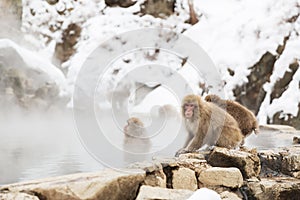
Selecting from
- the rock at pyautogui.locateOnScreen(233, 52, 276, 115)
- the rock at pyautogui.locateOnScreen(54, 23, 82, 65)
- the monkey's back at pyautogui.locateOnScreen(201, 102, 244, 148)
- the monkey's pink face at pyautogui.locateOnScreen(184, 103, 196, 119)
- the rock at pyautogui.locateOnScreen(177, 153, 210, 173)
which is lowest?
the rock at pyautogui.locateOnScreen(177, 153, 210, 173)

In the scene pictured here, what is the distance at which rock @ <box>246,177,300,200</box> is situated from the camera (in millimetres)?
2055

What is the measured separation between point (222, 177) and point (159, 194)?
426 mm

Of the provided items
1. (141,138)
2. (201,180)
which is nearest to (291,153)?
(201,180)

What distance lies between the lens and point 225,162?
222cm

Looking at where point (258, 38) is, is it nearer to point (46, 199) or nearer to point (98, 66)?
point (98, 66)

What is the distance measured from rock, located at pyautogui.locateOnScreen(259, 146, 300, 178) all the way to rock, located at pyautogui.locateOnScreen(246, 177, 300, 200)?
0.19 m

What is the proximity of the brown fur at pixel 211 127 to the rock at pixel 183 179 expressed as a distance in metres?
0.56

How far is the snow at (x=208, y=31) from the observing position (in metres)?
6.81

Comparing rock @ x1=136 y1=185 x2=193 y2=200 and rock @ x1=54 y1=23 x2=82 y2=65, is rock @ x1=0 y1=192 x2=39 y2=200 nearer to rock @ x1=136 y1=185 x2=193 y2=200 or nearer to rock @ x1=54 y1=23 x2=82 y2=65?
rock @ x1=136 y1=185 x2=193 y2=200

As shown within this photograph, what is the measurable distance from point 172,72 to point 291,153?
617 centimetres

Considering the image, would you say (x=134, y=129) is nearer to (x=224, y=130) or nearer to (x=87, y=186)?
(x=224, y=130)

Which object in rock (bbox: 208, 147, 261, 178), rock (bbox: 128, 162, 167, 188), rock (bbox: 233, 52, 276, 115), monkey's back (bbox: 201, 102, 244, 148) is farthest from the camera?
rock (bbox: 233, 52, 276, 115)

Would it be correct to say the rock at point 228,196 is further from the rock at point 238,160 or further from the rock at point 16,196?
the rock at point 16,196

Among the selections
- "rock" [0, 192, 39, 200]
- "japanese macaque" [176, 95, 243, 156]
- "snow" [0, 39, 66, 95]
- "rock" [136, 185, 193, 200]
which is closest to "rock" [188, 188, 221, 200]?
"rock" [136, 185, 193, 200]
